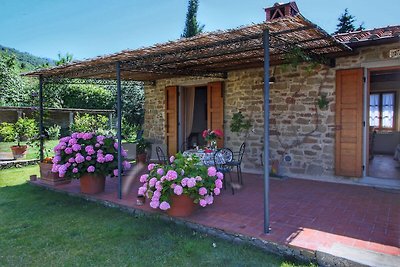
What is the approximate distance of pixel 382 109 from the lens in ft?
33.9

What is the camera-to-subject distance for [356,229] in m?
3.44

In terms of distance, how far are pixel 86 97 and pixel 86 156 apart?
14.5 metres

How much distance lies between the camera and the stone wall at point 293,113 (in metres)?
5.88

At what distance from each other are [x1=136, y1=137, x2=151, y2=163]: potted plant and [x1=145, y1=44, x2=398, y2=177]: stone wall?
2.60 meters

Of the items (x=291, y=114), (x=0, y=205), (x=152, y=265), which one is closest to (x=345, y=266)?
(x=152, y=265)

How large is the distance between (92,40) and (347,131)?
1663cm

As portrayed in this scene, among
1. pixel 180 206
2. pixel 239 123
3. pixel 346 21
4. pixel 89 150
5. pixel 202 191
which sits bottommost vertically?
pixel 180 206

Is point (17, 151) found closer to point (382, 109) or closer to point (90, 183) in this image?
point (90, 183)

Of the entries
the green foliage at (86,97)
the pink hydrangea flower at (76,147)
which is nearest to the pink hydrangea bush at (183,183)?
the pink hydrangea flower at (76,147)

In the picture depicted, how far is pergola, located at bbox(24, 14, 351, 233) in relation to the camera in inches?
132

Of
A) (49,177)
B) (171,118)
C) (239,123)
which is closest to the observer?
(49,177)

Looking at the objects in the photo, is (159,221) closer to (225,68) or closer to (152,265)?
(152,265)

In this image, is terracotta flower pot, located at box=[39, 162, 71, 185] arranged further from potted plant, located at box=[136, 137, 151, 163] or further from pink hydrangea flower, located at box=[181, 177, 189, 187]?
pink hydrangea flower, located at box=[181, 177, 189, 187]

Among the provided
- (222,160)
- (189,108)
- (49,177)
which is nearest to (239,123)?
(222,160)
